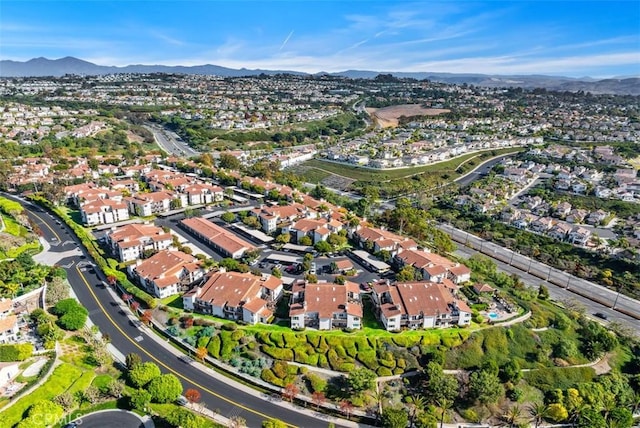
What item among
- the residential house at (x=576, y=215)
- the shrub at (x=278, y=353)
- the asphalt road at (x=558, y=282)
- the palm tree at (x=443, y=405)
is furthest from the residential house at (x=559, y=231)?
the shrub at (x=278, y=353)

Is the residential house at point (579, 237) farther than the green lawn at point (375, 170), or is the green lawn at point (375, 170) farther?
the green lawn at point (375, 170)

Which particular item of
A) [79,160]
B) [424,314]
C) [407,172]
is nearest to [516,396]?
A: [424,314]

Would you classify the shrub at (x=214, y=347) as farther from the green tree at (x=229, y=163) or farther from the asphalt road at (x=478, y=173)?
the asphalt road at (x=478, y=173)

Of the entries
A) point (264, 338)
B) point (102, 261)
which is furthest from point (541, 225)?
point (102, 261)

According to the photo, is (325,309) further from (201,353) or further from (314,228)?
(314,228)

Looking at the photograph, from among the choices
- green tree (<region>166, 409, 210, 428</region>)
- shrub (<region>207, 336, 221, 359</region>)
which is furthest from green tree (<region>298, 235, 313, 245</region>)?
green tree (<region>166, 409, 210, 428</region>)

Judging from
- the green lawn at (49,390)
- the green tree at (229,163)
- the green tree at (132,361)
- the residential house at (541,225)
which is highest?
the green tree at (229,163)

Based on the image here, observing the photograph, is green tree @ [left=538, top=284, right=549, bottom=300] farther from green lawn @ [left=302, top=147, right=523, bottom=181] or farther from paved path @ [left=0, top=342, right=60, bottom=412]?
green lawn @ [left=302, top=147, right=523, bottom=181]
